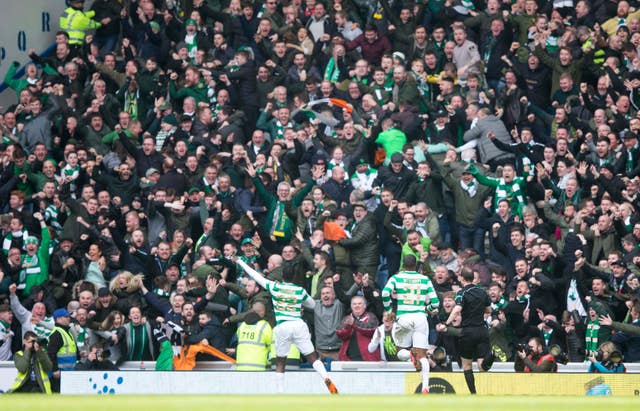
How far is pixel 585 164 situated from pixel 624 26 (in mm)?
3140

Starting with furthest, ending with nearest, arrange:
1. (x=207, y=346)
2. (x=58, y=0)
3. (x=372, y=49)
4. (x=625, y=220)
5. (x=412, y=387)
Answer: (x=58, y=0)
(x=372, y=49)
(x=625, y=220)
(x=207, y=346)
(x=412, y=387)

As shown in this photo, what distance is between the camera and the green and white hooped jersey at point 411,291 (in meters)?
19.8

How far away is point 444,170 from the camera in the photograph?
76.9ft

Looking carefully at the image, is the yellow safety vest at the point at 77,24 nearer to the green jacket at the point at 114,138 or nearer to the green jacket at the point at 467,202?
the green jacket at the point at 114,138

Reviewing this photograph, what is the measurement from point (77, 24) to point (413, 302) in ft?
33.5

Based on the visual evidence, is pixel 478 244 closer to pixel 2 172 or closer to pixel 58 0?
pixel 2 172

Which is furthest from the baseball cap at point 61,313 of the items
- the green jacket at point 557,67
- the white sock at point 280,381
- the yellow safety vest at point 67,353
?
the green jacket at point 557,67

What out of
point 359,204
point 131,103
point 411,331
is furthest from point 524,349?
point 131,103

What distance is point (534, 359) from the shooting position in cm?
1939

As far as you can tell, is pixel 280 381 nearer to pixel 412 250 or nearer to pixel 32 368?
pixel 32 368

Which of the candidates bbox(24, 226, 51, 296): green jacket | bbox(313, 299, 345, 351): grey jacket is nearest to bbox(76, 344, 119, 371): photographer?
bbox(313, 299, 345, 351): grey jacket

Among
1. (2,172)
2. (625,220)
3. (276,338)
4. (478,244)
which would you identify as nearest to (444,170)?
(478,244)

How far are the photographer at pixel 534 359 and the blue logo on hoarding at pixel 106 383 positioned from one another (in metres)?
4.93

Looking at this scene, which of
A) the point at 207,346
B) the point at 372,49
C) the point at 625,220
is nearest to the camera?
the point at 207,346
